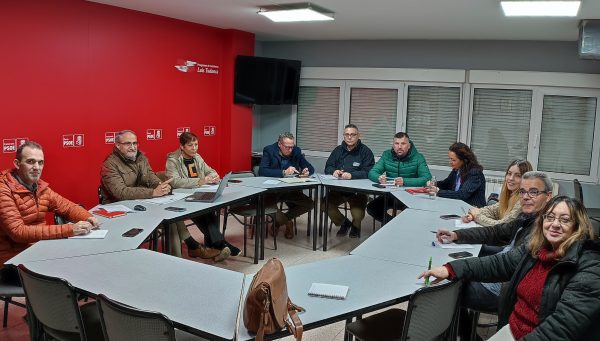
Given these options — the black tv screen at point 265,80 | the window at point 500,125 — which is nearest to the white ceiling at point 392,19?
the black tv screen at point 265,80

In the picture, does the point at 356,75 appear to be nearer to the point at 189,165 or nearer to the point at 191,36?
the point at 191,36

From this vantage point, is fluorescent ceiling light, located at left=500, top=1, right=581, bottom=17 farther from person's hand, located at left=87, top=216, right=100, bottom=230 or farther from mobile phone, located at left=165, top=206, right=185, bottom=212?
person's hand, located at left=87, top=216, right=100, bottom=230

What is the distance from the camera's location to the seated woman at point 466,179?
5.08 metres

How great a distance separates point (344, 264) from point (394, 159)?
3.11 m

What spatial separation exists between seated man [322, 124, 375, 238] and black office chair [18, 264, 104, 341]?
3813mm

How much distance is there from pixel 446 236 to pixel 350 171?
274cm

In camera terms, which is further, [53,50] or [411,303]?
[53,50]

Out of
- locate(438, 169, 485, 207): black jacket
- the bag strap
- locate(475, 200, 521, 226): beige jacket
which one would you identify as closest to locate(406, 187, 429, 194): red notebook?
locate(438, 169, 485, 207): black jacket

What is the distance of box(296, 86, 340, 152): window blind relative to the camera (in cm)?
809

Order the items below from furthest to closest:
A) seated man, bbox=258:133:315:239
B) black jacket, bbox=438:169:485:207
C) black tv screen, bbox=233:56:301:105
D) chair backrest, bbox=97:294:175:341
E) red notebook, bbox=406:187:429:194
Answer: black tv screen, bbox=233:56:301:105 < seated man, bbox=258:133:315:239 < red notebook, bbox=406:187:429:194 < black jacket, bbox=438:169:485:207 < chair backrest, bbox=97:294:175:341

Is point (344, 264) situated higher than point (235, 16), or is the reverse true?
point (235, 16)

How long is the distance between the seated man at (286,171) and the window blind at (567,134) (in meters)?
3.28

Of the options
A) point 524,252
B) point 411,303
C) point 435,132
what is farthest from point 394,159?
point 411,303

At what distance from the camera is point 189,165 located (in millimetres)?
5371
